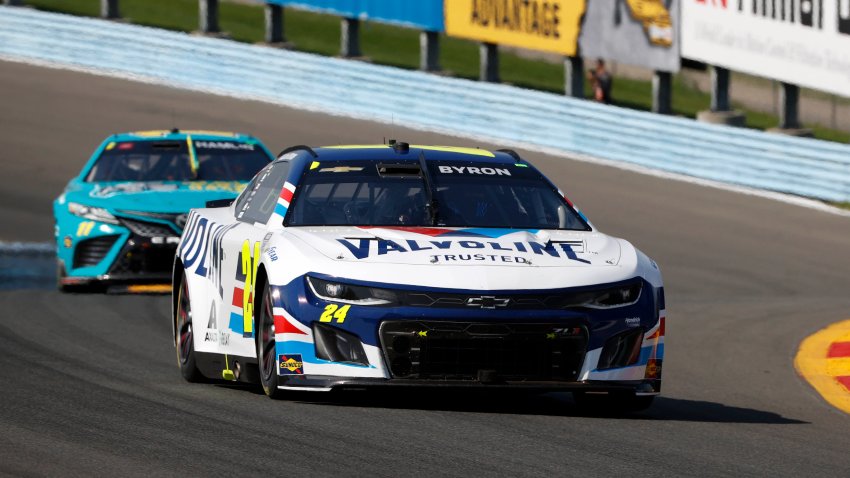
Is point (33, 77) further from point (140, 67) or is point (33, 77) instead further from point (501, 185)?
point (501, 185)

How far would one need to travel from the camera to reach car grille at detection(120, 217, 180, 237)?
14664 millimetres

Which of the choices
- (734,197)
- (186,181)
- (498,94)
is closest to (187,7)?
(498,94)

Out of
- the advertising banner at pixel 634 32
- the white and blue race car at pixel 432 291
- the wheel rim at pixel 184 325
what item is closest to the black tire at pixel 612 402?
the white and blue race car at pixel 432 291

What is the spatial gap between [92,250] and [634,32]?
10.3 meters

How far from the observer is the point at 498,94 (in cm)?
2466

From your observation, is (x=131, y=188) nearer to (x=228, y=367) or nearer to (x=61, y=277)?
(x=61, y=277)

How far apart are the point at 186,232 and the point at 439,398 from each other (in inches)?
94.0

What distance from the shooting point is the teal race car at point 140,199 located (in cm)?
1469

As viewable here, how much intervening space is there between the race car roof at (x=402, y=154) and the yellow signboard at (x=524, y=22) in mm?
14453

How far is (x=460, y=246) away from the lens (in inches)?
325

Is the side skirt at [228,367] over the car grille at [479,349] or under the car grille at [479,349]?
under

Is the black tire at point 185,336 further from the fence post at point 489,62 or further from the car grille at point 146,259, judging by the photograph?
the fence post at point 489,62

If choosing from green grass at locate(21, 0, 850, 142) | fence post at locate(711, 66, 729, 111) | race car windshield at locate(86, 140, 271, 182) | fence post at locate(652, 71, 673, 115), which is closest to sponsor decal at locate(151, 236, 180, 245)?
race car windshield at locate(86, 140, 271, 182)

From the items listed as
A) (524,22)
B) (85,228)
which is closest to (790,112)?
(524,22)
